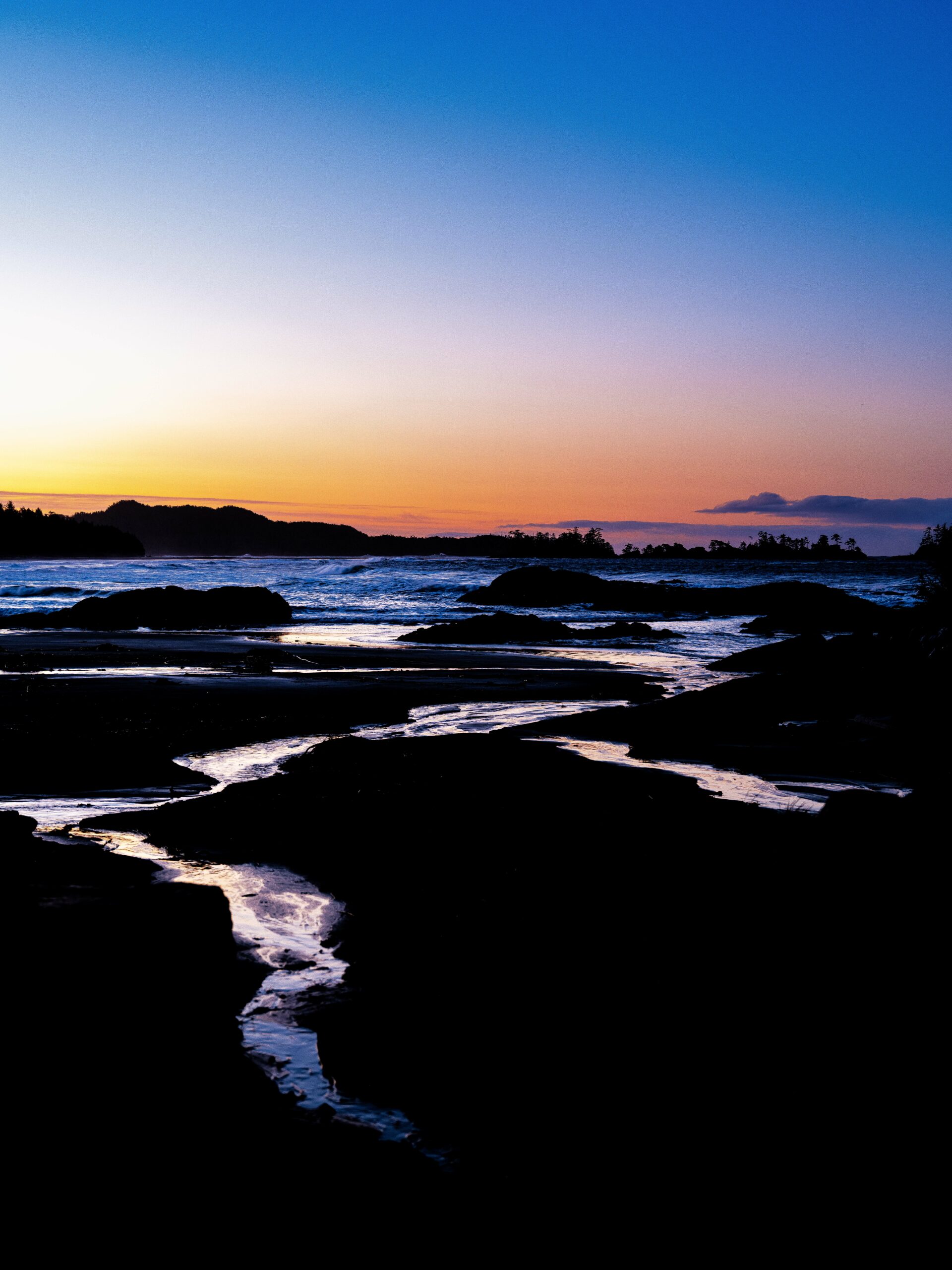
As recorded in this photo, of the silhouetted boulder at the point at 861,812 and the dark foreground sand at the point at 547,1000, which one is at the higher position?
the silhouetted boulder at the point at 861,812

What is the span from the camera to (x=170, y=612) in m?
30.8

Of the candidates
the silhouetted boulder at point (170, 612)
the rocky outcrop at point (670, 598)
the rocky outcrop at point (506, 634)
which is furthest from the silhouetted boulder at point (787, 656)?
the silhouetted boulder at point (170, 612)

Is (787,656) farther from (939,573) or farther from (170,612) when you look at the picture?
(170,612)

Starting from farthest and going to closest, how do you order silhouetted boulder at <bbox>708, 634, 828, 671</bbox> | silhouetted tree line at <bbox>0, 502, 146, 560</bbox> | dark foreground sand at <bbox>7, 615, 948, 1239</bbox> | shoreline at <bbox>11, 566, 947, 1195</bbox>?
1. silhouetted tree line at <bbox>0, 502, 146, 560</bbox>
2. silhouetted boulder at <bbox>708, 634, 828, 671</bbox>
3. shoreline at <bbox>11, 566, 947, 1195</bbox>
4. dark foreground sand at <bbox>7, 615, 948, 1239</bbox>

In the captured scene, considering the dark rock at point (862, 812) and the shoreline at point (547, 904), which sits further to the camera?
the dark rock at point (862, 812)

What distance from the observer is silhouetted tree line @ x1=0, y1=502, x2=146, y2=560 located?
101m

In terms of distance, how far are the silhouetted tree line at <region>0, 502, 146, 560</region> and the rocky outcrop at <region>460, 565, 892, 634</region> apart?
73.4m

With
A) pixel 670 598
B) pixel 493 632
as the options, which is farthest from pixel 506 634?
pixel 670 598

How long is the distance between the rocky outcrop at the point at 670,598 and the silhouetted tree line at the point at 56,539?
73368 millimetres

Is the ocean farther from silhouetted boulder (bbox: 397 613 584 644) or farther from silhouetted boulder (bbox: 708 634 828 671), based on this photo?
silhouetted boulder (bbox: 708 634 828 671)

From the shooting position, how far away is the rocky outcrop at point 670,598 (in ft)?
100

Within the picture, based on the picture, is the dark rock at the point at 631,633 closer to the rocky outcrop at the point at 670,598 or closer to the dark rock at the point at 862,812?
the rocky outcrop at the point at 670,598

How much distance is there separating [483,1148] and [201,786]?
5881mm

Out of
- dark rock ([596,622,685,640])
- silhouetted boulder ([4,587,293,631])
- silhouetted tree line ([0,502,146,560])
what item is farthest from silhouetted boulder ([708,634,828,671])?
silhouetted tree line ([0,502,146,560])
